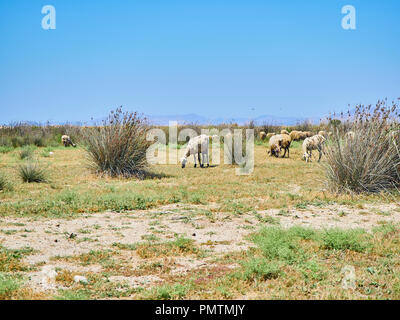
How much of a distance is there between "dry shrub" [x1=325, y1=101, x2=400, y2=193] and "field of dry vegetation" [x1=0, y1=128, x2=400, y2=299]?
0.39 metres

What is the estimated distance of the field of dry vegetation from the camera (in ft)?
15.9

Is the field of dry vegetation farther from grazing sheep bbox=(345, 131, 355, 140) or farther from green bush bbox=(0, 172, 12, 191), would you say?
grazing sheep bbox=(345, 131, 355, 140)

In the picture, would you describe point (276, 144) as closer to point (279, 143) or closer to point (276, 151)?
point (279, 143)

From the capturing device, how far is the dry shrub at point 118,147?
14.5 meters

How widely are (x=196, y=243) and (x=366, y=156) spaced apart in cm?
623

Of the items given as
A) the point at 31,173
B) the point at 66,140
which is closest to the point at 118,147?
the point at 31,173

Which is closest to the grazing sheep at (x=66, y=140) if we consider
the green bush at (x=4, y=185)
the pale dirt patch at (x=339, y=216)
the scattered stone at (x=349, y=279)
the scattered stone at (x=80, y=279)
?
the green bush at (x=4, y=185)

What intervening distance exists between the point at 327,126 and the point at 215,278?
8429mm

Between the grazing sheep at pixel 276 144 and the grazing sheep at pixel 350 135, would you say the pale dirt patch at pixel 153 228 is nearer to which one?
the grazing sheep at pixel 350 135

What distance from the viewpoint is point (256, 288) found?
4820 mm

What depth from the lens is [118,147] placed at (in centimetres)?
1452

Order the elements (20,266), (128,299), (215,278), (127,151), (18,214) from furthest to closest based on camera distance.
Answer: (127,151)
(18,214)
(20,266)
(215,278)
(128,299)
